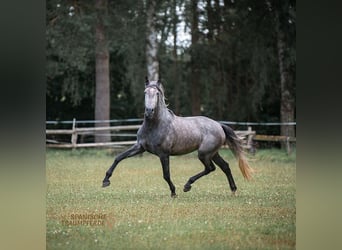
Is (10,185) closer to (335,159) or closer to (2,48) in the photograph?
(2,48)

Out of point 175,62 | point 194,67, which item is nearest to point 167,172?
point 194,67

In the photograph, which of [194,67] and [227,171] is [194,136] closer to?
[227,171]

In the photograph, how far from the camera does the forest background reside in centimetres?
800

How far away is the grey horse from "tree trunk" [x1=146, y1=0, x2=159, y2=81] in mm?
3435

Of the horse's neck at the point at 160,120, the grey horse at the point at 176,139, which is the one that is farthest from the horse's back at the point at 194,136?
the horse's neck at the point at 160,120

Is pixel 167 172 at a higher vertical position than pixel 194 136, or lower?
lower

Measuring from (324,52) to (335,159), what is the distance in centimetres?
103

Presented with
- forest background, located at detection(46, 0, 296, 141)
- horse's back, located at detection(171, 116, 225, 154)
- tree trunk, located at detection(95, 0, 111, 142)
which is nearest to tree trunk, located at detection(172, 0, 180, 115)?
forest background, located at detection(46, 0, 296, 141)

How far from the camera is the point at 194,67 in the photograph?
8.92 metres

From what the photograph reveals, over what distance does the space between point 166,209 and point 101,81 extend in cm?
417

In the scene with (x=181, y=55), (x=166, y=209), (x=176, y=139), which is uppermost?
(x=181, y=55)

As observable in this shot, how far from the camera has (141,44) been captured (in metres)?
9.33

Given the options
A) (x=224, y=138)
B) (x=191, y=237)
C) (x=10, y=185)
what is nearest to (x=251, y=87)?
(x=224, y=138)

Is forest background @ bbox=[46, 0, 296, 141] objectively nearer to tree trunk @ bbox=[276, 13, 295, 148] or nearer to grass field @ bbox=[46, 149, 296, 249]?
tree trunk @ bbox=[276, 13, 295, 148]
